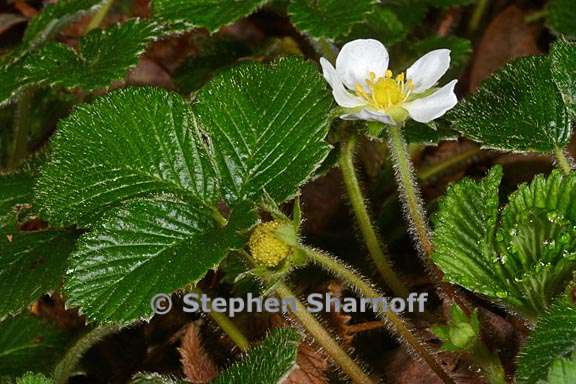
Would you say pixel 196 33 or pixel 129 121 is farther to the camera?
pixel 196 33

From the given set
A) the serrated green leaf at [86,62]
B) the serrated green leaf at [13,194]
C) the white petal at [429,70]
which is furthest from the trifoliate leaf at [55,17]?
the white petal at [429,70]

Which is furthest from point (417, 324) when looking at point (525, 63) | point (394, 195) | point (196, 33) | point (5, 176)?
point (196, 33)

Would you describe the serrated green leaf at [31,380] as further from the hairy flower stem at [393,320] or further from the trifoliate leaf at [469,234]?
the trifoliate leaf at [469,234]

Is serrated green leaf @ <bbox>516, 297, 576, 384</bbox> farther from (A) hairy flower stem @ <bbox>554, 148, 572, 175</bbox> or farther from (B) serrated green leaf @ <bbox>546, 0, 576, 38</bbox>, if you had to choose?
(B) serrated green leaf @ <bbox>546, 0, 576, 38</bbox>

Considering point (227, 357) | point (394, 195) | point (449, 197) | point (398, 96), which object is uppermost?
point (398, 96)

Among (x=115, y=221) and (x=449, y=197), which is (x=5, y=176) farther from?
(x=449, y=197)

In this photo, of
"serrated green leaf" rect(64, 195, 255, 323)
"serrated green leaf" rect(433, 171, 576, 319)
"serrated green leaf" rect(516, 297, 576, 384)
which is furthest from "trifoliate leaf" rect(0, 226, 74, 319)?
"serrated green leaf" rect(516, 297, 576, 384)
